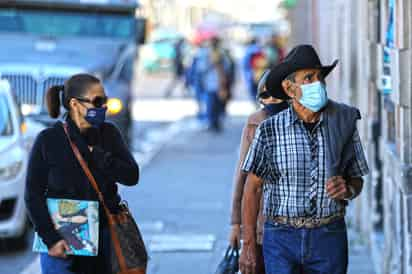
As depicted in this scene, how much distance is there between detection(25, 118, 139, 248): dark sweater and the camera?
6094mm

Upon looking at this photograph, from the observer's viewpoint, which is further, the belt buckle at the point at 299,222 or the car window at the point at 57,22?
the car window at the point at 57,22

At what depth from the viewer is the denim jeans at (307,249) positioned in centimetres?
564

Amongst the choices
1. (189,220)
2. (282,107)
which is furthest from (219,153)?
(282,107)

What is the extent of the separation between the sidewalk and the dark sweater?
3833 millimetres

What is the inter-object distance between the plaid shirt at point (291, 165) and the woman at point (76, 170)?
840mm

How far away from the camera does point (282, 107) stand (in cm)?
633

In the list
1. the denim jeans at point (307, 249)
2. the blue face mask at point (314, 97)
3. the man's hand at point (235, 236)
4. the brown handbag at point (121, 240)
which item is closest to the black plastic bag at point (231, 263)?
the man's hand at point (235, 236)

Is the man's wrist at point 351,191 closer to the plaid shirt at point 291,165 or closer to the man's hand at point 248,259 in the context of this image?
the plaid shirt at point 291,165

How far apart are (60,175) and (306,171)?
132cm

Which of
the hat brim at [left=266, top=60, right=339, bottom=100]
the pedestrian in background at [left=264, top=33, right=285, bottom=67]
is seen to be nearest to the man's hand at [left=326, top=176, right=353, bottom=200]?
the hat brim at [left=266, top=60, right=339, bottom=100]

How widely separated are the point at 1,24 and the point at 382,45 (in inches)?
441

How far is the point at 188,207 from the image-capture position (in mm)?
13836

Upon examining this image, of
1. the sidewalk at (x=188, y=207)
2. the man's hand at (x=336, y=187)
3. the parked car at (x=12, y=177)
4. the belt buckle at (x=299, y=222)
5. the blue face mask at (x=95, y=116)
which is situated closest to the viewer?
the man's hand at (x=336, y=187)

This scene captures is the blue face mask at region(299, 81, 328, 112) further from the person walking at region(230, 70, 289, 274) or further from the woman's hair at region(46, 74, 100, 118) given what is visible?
the woman's hair at region(46, 74, 100, 118)
